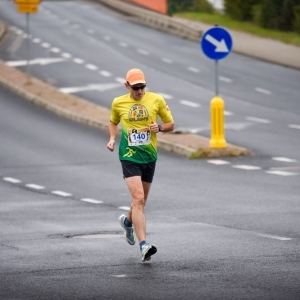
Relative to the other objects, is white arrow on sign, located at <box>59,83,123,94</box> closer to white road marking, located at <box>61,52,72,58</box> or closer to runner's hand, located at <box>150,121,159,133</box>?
white road marking, located at <box>61,52,72,58</box>

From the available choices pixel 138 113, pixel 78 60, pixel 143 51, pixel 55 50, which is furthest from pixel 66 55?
pixel 138 113

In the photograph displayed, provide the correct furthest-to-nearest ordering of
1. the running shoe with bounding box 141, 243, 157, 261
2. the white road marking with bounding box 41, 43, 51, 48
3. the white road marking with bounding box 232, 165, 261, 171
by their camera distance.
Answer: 1. the white road marking with bounding box 41, 43, 51, 48
2. the white road marking with bounding box 232, 165, 261, 171
3. the running shoe with bounding box 141, 243, 157, 261

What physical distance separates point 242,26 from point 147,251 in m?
47.3

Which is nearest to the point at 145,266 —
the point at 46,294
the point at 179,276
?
the point at 179,276

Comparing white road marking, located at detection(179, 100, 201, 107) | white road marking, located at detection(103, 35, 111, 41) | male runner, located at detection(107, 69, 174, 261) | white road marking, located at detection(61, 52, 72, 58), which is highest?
male runner, located at detection(107, 69, 174, 261)

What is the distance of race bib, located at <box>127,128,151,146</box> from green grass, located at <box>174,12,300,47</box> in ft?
125

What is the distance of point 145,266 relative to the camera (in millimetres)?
10133

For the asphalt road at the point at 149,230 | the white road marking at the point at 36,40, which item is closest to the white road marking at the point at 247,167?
the asphalt road at the point at 149,230

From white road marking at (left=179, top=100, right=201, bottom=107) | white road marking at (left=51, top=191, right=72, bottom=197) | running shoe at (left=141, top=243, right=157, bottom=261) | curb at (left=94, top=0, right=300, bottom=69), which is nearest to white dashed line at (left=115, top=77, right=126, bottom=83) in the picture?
white road marking at (left=179, top=100, right=201, bottom=107)

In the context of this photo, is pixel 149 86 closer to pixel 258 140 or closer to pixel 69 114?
pixel 69 114

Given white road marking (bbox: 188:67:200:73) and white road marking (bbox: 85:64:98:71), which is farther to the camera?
white road marking (bbox: 85:64:98:71)

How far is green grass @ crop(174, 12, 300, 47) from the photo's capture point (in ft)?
168

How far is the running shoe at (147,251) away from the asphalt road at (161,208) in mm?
95

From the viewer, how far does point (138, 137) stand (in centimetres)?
1098
